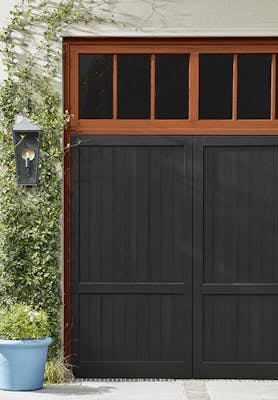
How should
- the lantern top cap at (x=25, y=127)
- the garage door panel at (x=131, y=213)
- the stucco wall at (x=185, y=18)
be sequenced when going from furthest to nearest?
the garage door panel at (x=131, y=213)
the stucco wall at (x=185, y=18)
the lantern top cap at (x=25, y=127)

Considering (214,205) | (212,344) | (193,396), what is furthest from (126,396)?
(214,205)

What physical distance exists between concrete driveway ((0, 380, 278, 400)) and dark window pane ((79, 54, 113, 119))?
8.38 feet

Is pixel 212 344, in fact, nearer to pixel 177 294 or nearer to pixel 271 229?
pixel 177 294

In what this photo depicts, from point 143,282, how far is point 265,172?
1.57 m

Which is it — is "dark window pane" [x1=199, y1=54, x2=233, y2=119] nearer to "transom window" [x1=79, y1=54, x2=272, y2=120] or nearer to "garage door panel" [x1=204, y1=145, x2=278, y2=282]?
"transom window" [x1=79, y1=54, x2=272, y2=120]

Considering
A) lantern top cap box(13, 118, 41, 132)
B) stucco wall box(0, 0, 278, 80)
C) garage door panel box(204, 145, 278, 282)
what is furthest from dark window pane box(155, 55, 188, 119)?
lantern top cap box(13, 118, 41, 132)

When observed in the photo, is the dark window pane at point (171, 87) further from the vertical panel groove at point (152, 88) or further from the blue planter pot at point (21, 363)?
the blue planter pot at point (21, 363)

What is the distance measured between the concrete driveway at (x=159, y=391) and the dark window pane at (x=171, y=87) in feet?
8.31

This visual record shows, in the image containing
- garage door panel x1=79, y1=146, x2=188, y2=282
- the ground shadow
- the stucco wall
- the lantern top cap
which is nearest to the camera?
the ground shadow

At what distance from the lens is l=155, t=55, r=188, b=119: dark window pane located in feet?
30.5

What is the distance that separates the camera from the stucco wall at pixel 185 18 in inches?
360

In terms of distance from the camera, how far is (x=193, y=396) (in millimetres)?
8508

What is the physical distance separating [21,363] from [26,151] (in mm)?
1977

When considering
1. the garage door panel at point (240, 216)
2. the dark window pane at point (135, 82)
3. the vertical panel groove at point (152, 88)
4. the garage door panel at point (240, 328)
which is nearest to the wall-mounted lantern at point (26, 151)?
the dark window pane at point (135, 82)
